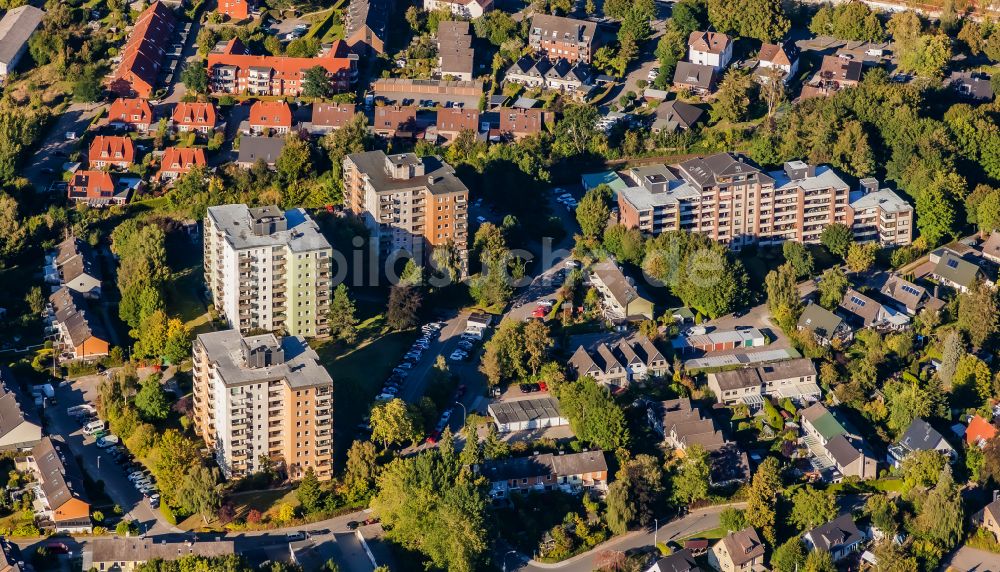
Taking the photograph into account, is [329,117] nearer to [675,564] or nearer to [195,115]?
[195,115]

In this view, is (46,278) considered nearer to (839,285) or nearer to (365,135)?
(365,135)

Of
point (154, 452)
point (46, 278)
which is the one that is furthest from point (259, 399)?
point (46, 278)

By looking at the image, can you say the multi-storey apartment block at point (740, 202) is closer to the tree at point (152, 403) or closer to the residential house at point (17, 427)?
the tree at point (152, 403)

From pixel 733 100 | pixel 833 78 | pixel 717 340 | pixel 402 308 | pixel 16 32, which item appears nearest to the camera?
pixel 402 308

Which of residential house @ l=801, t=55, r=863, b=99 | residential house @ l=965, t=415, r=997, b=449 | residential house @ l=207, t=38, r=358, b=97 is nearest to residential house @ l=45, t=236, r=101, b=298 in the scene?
residential house @ l=207, t=38, r=358, b=97

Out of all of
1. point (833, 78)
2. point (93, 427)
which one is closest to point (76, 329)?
point (93, 427)

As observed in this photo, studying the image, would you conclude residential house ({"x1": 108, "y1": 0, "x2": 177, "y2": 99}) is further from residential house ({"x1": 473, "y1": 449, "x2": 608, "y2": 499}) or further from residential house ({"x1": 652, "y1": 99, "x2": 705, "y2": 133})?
residential house ({"x1": 473, "y1": 449, "x2": 608, "y2": 499})
